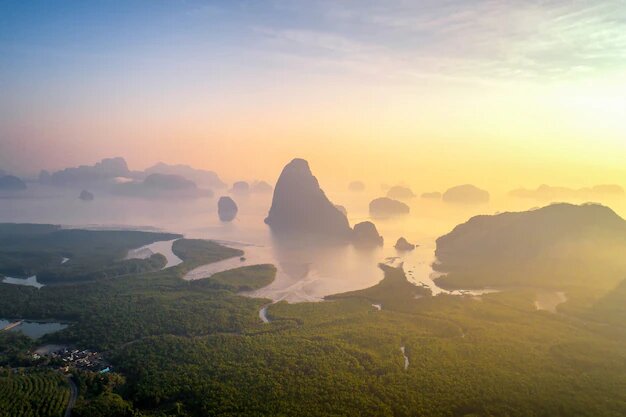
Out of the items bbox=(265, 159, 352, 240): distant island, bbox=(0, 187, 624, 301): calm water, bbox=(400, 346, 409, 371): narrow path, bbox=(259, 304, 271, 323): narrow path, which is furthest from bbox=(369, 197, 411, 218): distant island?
bbox=(400, 346, 409, 371): narrow path

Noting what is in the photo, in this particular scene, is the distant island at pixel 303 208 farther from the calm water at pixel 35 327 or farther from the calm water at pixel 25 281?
the calm water at pixel 35 327

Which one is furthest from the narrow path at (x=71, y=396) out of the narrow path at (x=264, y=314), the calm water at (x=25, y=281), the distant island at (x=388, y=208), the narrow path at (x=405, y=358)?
the distant island at (x=388, y=208)

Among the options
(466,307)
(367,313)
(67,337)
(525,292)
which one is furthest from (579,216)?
(67,337)

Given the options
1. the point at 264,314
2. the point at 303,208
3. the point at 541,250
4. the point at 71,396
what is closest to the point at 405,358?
the point at 264,314

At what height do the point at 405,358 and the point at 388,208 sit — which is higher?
the point at 388,208

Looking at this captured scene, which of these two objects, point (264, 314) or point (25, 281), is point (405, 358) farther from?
point (25, 281)

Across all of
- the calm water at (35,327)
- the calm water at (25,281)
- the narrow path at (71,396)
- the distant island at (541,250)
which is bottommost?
the narrow path at (71,396)
